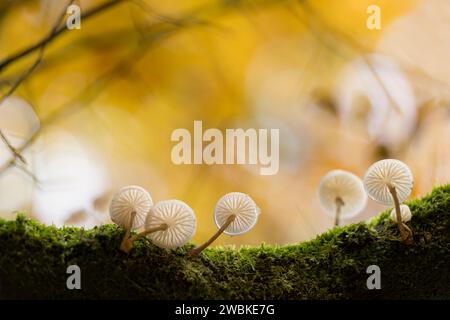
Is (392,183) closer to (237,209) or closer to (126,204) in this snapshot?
(237,209)

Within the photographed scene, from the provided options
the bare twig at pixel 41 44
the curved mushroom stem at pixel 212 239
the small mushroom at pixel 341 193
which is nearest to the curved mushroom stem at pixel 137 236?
the curved mushroom stem at pixel 212 239

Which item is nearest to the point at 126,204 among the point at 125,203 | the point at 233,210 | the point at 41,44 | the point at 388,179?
the point at 125,203

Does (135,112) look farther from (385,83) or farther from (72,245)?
(72,245)

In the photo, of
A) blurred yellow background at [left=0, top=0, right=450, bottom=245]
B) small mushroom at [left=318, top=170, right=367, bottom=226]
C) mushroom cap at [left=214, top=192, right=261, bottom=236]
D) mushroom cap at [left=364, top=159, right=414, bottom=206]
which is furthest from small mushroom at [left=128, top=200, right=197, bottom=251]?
blurred yellow background at [left=0, top=0, right=450, bottom=245]

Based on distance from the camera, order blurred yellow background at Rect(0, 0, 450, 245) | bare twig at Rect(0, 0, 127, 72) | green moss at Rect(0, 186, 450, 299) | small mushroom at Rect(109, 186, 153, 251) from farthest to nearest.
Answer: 1. blurred yellow background at Rect(0, 0, 450, 245)
2. bare twig at Rect(0, 0, 127, 72)
3. small mushroom at Rect(109, 186, 153, 251)
4. green moss at Rect(0, 186, 450, 299)

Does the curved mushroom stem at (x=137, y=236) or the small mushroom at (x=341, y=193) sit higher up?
the small mushroom at (x=341, y=193)

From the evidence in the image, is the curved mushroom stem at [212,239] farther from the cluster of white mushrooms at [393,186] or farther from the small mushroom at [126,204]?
the cluster of white mushrooms at [393,186]

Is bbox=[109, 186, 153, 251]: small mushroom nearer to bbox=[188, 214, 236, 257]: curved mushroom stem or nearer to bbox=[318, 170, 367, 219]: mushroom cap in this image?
bbox=[188, 214, 236, 257]: curved mushroom stem

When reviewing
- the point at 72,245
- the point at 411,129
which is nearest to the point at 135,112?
the point at 411,129
